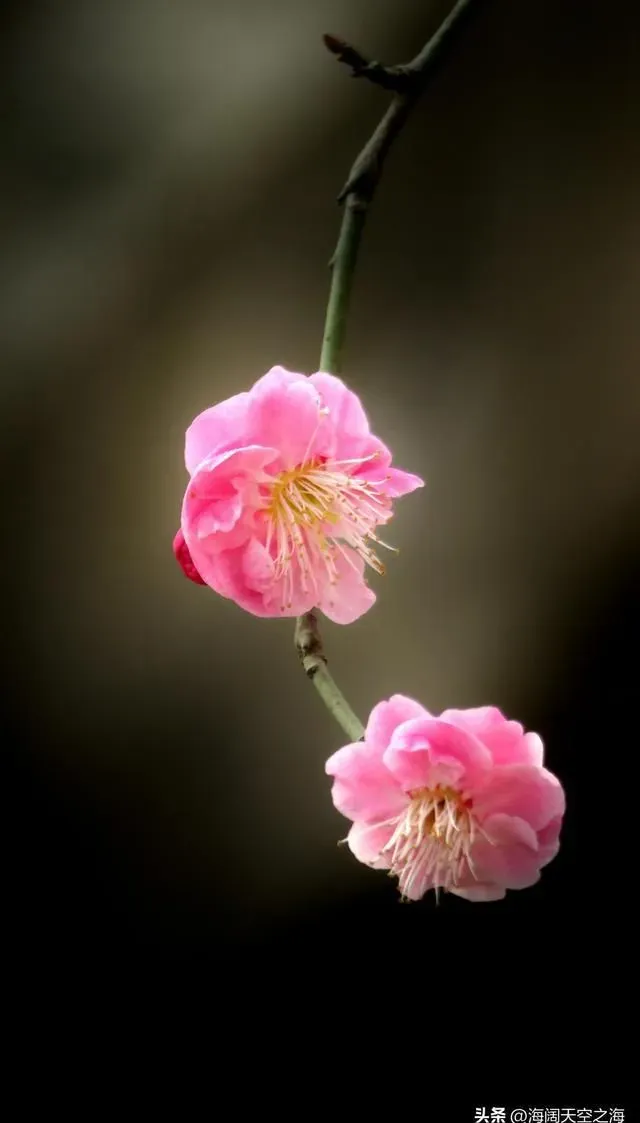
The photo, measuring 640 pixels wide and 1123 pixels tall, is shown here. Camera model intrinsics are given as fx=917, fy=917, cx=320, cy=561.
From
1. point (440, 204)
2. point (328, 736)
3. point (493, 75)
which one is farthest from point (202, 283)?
point (328, 736)

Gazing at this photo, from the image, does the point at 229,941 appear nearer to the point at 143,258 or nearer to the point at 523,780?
the point at 523,780

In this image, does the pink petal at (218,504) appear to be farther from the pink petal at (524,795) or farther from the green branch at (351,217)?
the pink petal at (524,795)

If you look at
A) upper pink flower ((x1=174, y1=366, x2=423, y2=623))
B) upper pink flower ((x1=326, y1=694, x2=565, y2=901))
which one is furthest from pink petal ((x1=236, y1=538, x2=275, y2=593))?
upper pink flower ((x1=326, y1=694, x2=565, y2=901))

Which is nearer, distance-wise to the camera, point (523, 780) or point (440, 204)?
point (523, 780)

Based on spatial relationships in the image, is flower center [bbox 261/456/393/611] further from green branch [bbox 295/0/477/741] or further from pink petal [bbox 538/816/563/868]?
pink petal [bbox 538/816/563/868]

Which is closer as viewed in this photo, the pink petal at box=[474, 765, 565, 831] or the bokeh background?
the pink petal at box=[474, 765, 565, 831]

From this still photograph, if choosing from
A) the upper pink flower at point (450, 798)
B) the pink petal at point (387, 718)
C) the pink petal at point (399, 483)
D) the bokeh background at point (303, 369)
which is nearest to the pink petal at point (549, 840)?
the upper pink flower at point (450, 798)
